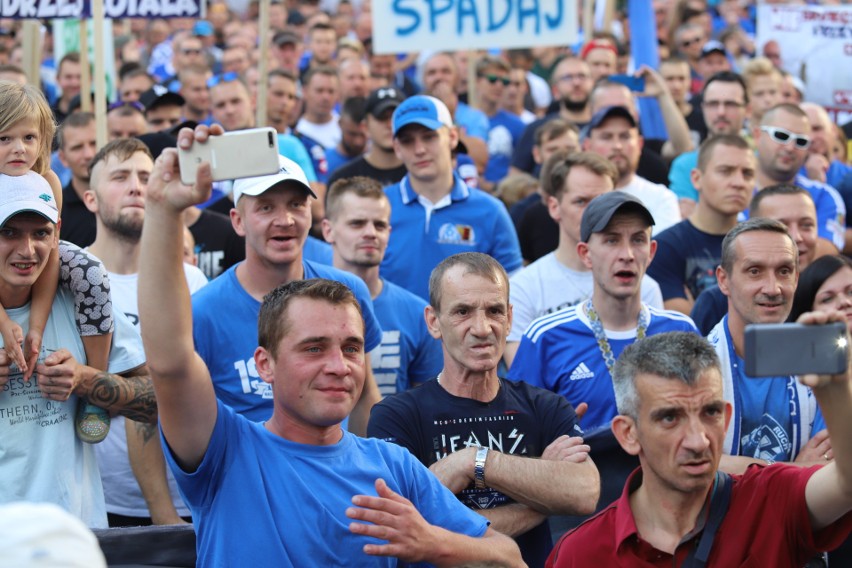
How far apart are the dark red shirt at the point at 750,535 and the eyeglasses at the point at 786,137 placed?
4837mm

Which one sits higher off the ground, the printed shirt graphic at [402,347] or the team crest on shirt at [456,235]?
the team crest on shirt at [456,235]

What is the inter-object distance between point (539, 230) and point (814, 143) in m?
2.85

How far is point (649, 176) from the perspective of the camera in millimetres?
9633

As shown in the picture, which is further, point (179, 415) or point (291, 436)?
point (291, 436)

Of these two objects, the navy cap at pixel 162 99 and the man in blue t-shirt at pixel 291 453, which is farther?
the navy cap at pixel 162 99

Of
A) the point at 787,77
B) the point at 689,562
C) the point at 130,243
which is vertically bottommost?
the point at 689,562

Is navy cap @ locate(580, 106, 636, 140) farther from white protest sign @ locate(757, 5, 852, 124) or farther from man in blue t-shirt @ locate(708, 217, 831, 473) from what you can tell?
white protest sign @ locate(757, 5, 852, 124)

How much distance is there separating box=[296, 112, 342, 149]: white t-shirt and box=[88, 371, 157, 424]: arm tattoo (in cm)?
650

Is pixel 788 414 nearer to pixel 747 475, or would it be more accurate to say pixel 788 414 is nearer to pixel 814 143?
pixel 747 475

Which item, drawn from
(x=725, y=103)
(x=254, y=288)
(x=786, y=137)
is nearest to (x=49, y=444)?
(x=254, y=288)

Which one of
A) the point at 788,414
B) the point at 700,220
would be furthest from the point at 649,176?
the point at 788,414

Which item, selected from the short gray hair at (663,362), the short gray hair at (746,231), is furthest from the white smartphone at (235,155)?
the short gray hair at (746,231)

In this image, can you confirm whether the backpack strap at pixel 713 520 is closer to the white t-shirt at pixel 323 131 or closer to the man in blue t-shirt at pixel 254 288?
the man in blue t-shirt at pixel 254 288

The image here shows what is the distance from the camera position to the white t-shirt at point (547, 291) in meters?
6.42
